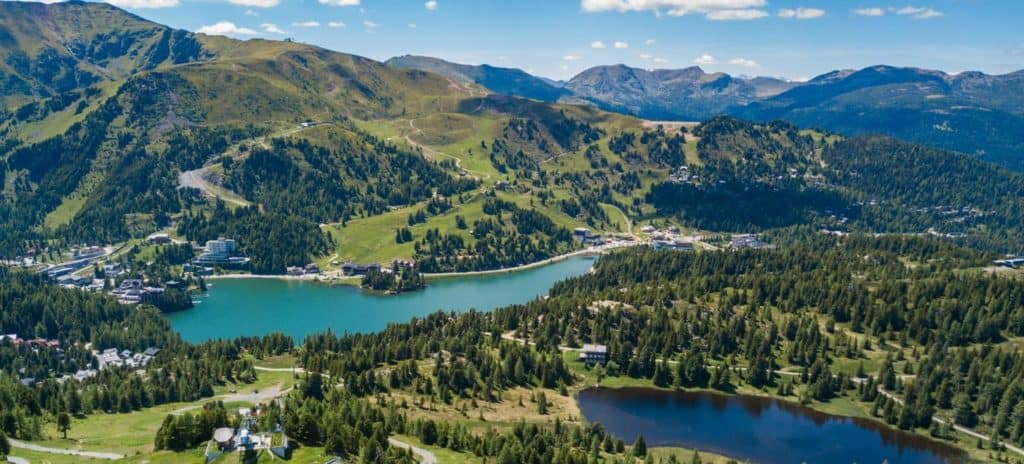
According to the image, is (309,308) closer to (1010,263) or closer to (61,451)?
(61,451)

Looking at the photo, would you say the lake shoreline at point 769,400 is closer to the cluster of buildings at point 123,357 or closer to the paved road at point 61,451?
the paved road at point 61,451

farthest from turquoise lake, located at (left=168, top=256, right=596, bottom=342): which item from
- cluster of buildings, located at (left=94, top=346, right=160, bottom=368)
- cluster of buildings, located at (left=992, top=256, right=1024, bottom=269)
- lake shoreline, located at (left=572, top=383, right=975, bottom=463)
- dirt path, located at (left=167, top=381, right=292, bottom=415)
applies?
cluster of buildings, located at (left=992, top=256, right=1024, bottom=269)

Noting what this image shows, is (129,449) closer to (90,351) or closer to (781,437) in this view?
(90,351)

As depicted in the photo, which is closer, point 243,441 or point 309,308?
point 243,441

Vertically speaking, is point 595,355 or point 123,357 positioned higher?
point 123,357

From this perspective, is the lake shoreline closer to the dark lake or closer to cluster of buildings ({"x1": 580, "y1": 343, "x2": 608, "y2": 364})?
the dark lake

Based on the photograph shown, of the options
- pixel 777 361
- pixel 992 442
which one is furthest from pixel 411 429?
pixel 992 442

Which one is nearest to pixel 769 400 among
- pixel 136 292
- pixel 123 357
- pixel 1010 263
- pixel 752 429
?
pixel 752 429
